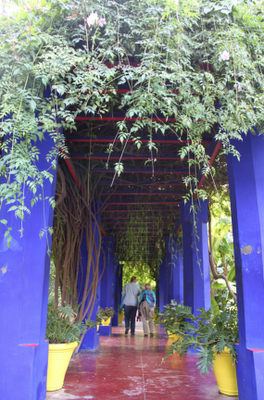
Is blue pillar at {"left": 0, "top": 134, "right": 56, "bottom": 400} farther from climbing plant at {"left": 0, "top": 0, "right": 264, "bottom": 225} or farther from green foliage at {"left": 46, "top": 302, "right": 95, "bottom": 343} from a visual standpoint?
green foliage at {"left": 46, "top": 302, "right": 95, "bottom": 343}

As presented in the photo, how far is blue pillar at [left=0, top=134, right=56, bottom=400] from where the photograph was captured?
230 cm

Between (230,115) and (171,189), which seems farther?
(171,189)

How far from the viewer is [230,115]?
263cm

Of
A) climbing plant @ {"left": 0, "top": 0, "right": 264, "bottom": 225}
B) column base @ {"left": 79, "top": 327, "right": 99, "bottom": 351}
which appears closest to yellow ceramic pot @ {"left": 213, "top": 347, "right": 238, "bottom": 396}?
climbing plant @ {"left": 0, "top": 0, "right": 264, "bottom": 225}

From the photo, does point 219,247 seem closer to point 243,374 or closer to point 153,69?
point 243,374

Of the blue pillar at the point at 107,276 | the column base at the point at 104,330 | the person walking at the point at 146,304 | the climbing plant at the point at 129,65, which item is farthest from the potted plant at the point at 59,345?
the blue pillar at the point at 107,276

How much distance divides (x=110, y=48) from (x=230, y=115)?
1.17 m

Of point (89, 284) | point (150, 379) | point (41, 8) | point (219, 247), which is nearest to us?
point (41, 8)

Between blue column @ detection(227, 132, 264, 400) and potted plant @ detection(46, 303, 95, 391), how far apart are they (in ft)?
5.26

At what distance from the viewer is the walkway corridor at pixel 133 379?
9.45 feet

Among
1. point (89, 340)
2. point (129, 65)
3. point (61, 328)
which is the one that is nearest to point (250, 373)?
point (61, 328)

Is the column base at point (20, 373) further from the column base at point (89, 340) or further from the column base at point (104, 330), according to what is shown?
the column base at point (104, 330)

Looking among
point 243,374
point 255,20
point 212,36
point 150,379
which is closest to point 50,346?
point 150,379

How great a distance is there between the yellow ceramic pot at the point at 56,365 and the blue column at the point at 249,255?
5.30ft
